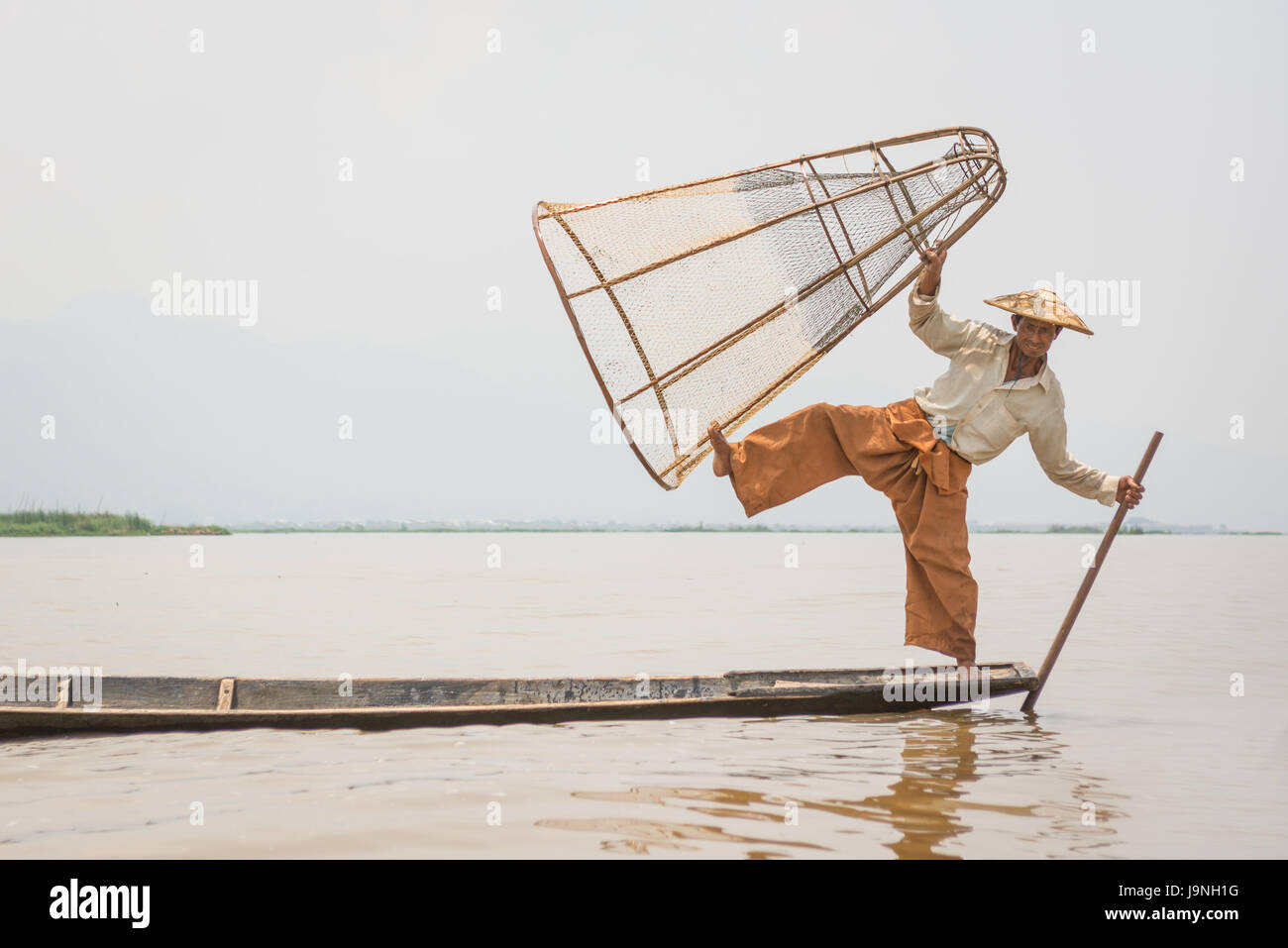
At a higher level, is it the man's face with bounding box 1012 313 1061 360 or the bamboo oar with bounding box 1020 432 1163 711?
the man's face with bounding box 1012 313 1061 360

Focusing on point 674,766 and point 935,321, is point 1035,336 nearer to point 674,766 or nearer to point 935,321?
point 935,321

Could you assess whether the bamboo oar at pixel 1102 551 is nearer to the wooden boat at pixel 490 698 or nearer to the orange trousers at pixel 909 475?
the wooden boat at pixel 490 698

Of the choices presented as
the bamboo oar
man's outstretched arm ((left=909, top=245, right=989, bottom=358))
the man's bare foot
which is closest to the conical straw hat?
man's outstretched arm ((left=909, top=245, right=989, bottom=358))

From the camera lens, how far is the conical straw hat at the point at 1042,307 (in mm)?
4980

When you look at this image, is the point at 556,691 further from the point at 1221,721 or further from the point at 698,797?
the point at 1221,721

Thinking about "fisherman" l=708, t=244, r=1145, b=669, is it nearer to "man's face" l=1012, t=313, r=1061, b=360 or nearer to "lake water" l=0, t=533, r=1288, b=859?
"man's face" l=1012, t=313, r=1061, b=360

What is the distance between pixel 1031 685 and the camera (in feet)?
18.8

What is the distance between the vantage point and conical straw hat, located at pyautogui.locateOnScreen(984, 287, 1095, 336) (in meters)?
4.98

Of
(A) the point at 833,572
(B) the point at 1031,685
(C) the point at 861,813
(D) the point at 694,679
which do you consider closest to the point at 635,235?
(D) the point at 694,679

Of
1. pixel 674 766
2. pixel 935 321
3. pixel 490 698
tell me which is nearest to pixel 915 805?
pixel 674 766

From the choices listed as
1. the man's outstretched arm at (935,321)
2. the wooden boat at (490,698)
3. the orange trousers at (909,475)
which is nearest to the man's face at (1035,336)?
the man's outstretched arm at (935,321)

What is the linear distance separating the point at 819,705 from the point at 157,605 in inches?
350

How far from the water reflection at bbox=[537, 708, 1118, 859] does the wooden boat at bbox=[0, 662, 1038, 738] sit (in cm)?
35

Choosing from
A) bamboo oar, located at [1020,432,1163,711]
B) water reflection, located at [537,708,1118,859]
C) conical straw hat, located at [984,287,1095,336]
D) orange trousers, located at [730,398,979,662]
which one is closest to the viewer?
→ water reflection, located at [537,708,1118,859]
